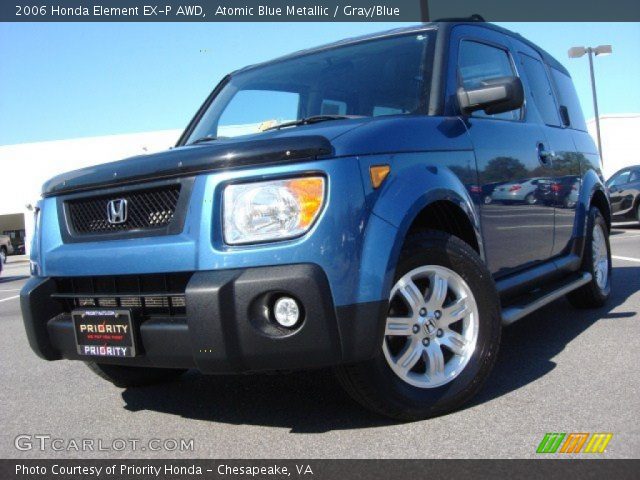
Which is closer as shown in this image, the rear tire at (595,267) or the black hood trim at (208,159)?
the black hood trim at (208,159)

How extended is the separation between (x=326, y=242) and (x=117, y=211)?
3.19 feet

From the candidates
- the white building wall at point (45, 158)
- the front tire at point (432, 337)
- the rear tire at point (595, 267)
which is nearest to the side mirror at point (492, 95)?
the front tire at point (432, 337)

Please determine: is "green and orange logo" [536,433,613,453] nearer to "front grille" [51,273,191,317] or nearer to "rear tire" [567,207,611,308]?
"front grille" [51,273,191,317]

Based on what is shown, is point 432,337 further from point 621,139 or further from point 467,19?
point 621,139

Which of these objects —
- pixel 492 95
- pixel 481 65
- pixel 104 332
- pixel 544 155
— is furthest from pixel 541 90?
pixel 104 332

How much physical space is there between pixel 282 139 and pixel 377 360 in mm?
947

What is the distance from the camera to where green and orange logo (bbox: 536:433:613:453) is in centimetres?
243

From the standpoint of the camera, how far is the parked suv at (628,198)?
15.3m

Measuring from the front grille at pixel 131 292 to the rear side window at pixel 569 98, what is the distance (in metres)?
3.73

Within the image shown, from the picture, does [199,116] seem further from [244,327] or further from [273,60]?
[244,327]

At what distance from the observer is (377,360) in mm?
2666

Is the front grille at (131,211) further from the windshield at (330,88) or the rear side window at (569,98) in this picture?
the rear side window at (569,98)

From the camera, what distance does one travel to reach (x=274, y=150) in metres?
2.53
